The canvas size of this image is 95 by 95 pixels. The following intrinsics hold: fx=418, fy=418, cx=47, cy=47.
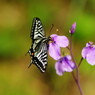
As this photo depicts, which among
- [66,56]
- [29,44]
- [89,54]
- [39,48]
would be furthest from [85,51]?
[29,44]

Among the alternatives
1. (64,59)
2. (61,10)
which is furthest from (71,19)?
(64,59)

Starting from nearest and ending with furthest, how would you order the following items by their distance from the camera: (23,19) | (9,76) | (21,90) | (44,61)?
(44,61), (21,90), (9,76), (23,19)

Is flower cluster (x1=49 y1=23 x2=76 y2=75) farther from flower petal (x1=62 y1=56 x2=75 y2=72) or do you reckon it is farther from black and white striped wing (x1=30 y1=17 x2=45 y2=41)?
black and white striped wing (x1=30 y1=17 x2=45 y2=41)

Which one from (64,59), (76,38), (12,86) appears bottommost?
(12,86)

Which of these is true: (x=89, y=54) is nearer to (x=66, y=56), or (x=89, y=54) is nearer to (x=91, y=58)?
(x=91, y=58)

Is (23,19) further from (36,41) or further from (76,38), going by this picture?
(36,41)

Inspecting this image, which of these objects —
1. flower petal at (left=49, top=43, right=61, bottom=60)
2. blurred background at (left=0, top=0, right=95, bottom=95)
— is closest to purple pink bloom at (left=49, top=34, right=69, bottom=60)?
flower petal at (left=49, top=43, right=61, bottom=60)

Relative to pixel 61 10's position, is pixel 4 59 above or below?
below
